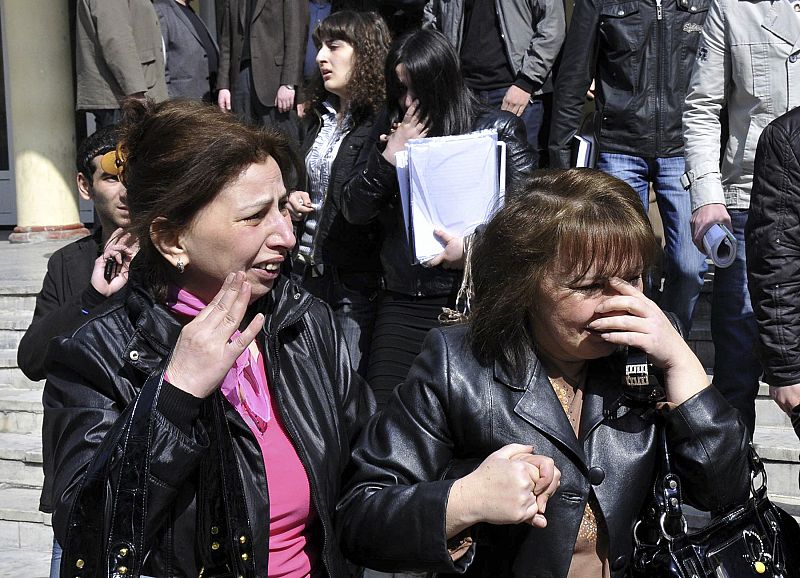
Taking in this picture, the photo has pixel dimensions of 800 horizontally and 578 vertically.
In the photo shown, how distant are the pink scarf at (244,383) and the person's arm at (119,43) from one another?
4949mm

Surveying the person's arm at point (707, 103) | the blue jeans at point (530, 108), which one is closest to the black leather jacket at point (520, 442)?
the person's arm at point (707, 103)

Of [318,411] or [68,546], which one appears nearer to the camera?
[68,546]

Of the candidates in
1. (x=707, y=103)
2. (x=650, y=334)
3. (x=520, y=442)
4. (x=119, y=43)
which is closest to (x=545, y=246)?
(x=650, y=334)

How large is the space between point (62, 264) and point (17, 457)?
2.53m

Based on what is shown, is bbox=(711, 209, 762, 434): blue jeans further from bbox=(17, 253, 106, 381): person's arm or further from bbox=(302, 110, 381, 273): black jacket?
bbox=(17, 253, 106, 381): person's arm

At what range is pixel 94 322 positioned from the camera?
2.29m

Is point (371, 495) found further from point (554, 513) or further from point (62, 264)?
point (62, 264)

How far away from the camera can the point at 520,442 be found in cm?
219

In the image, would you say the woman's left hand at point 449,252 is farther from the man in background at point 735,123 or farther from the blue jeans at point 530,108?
the blue jeans at point 530,108

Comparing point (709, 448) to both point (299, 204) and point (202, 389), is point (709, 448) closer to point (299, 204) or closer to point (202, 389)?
point (202, 389)

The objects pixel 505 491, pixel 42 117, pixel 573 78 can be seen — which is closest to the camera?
pixel 505 491

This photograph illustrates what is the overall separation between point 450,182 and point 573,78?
1419 mm

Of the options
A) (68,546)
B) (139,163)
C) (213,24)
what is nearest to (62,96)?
(213,24)

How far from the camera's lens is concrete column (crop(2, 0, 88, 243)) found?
29.2 ft
